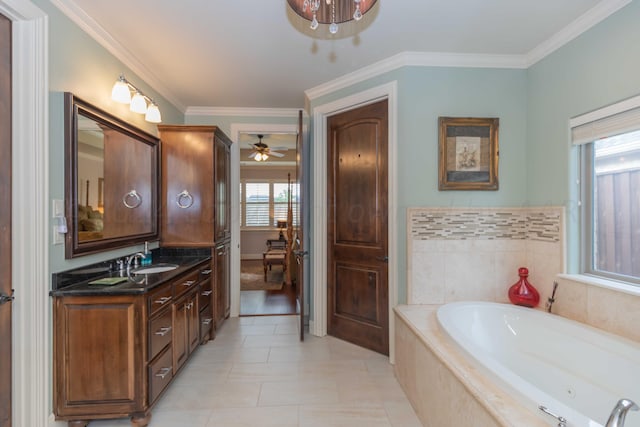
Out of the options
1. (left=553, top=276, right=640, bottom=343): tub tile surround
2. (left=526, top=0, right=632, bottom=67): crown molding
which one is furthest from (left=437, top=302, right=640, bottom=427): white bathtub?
(left=526, top=0, right=632, bottom=67): crown molding

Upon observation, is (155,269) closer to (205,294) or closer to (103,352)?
(205,294)

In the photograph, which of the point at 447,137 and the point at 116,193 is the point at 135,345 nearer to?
the point at 116,193

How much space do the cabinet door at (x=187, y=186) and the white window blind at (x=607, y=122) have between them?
3.02 m

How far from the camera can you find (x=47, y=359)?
1.71 metres

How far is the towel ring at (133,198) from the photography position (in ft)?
8.18

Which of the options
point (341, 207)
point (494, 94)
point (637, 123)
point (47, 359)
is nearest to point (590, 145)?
point (637, 123)

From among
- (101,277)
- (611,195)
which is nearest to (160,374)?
(101,277)

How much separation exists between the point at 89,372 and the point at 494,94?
137 inches

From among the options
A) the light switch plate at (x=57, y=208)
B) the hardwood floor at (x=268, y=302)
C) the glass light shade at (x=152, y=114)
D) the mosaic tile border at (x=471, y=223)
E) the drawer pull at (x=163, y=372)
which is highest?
the glass light shade at (x=152, y=114)

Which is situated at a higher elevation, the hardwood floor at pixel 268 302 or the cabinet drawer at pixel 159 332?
the cabinet drawer at pixel 159 332

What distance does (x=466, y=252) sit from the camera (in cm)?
259

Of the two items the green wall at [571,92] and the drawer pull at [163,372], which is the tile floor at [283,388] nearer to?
the drawer pull at [163,372]

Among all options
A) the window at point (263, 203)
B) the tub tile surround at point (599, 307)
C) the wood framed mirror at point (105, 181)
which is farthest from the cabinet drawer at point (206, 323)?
the window at point (263, 203)

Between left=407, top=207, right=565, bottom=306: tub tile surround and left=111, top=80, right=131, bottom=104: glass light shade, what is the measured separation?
2336mm
